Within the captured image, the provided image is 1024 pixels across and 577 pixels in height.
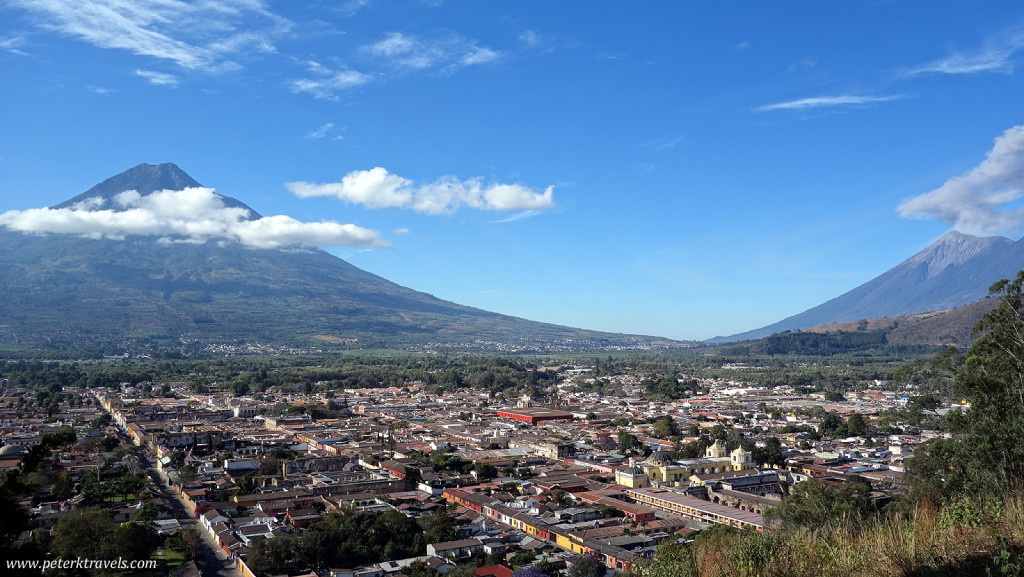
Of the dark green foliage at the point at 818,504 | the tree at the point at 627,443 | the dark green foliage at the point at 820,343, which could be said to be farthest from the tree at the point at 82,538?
the dark green foliage at the point at 820,343

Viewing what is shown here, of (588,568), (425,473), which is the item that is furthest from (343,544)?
(425,473)

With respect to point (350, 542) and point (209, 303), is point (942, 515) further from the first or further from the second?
point (209, 303)

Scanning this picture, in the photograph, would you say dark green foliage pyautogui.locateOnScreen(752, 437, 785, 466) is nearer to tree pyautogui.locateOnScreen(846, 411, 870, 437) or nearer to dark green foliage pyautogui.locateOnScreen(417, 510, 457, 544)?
tree pyautogui.locateOnScreen(846, 411, 870, 437)

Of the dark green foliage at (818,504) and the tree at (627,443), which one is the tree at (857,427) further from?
the dark green foliage at (818,504)

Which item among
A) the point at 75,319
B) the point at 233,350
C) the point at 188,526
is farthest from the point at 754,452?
the point at 75,319

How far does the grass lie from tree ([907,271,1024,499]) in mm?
4187

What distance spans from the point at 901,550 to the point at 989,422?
651 cm

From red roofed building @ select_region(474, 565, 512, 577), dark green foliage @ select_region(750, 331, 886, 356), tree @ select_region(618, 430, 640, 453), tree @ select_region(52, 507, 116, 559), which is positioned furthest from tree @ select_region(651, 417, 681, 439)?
dark green foliage @ select_region(750, 331, 886, 356)

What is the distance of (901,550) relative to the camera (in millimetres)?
3863

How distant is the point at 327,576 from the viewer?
13.1 meters

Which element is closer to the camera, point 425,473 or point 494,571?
point 494,571

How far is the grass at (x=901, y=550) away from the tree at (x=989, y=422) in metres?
4.19

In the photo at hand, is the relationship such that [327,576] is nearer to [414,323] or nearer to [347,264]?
[414,323]

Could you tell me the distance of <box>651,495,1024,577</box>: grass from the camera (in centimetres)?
379
